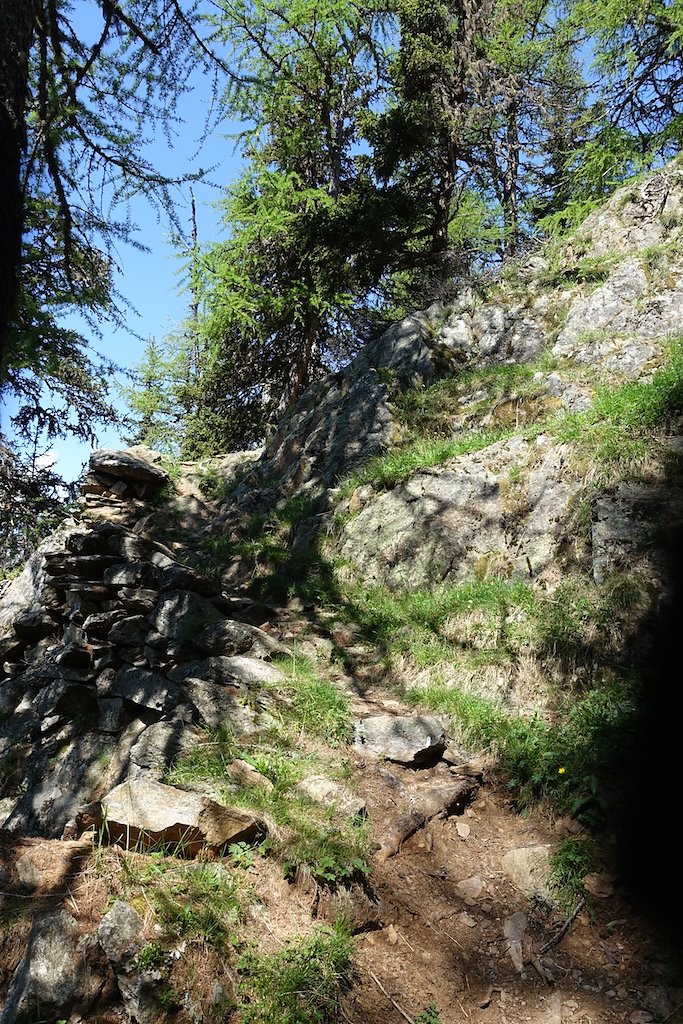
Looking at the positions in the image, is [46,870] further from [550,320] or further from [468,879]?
[550,320]

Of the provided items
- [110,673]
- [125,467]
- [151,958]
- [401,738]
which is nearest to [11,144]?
[110,673]

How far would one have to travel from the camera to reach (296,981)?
2924 millimetres

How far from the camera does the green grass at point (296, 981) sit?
110 inches

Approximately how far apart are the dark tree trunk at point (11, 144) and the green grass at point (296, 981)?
13.1ft

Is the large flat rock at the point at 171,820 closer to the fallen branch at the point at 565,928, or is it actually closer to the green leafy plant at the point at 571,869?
the fallen branch at the point at 565,928

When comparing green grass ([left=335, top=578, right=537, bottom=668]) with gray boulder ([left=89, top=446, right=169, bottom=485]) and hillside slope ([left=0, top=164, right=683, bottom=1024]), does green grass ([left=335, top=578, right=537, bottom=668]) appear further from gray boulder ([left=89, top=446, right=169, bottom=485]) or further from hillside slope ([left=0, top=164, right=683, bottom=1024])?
gray boulder ([left=89, top=446, right=169, bottom=485])

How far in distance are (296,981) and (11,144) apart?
521 centimetres

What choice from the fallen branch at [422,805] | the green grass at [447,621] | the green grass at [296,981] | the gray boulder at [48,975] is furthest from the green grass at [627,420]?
the gray boulder at [48,975]

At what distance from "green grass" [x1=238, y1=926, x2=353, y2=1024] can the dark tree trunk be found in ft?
13.1

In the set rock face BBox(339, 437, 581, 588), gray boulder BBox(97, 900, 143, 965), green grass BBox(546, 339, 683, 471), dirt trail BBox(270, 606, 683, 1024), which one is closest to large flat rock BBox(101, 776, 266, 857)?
gray boulder BBox(97, 900, 143, 965)

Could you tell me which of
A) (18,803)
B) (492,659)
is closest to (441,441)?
(492,659)

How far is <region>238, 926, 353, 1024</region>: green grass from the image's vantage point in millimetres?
2793

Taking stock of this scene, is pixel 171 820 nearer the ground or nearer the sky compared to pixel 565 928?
nearer the sky

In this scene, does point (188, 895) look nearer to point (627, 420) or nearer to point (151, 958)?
point (151, 958)
